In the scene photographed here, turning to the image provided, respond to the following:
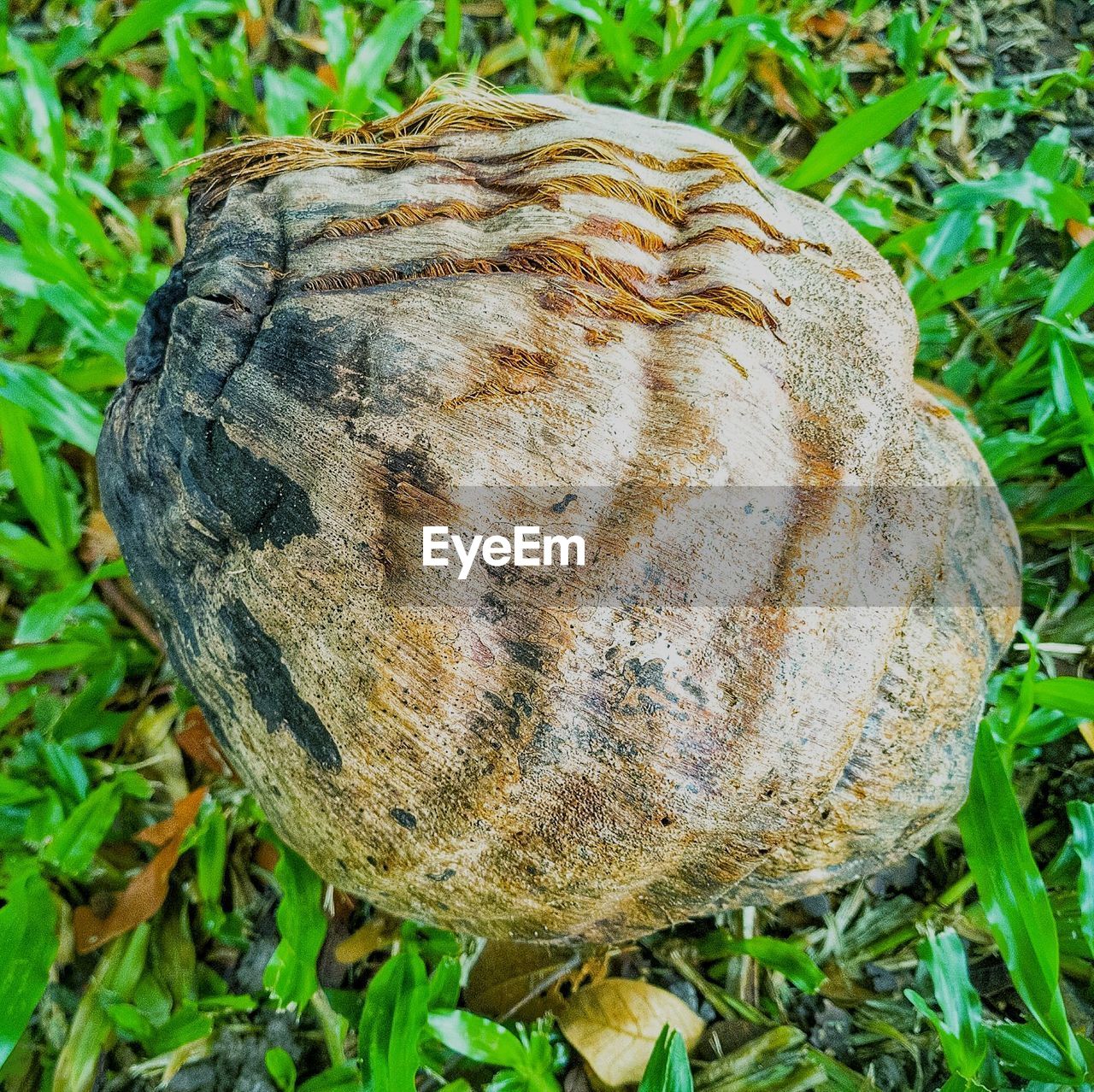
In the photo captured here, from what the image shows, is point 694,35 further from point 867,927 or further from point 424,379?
point 867,927

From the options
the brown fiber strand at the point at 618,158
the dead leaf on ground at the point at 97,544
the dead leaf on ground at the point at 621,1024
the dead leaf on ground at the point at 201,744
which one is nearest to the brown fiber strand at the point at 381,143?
the brown fiber strand at the point at 618,158

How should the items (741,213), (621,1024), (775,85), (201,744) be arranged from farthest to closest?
(775,85)
(201,744)
(621,1024)
(741,213)

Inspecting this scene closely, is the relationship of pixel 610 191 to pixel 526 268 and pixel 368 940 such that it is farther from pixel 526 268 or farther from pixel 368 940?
pixel 368 940

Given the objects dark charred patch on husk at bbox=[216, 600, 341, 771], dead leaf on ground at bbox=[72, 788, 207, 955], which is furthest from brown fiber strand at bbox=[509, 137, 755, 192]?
dead leaf on ground at bbox=[72, 788, 207, 955]

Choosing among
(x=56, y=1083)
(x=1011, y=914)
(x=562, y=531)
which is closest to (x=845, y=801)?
(x=1011, y=914)

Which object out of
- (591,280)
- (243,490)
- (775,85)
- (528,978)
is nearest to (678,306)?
(591,280)

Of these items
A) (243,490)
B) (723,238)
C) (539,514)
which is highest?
(723,238)

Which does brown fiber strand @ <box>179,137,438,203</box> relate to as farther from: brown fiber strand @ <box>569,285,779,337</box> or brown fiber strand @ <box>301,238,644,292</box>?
brown fiber strand @ <box>569,285,779,337</box>
